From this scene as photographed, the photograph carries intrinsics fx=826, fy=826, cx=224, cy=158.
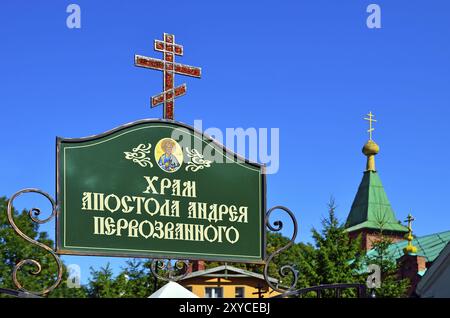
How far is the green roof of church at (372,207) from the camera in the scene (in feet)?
248

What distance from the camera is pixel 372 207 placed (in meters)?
75.9

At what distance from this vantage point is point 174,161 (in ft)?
38.7

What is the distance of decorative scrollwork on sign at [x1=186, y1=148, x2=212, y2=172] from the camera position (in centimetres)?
1189

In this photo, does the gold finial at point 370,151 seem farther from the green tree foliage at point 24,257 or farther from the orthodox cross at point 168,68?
the orthodox cross at point 168,68

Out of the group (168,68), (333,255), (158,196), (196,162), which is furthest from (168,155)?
(333,255)

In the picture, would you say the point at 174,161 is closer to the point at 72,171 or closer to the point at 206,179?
the point at 206,179

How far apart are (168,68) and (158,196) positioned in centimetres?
215

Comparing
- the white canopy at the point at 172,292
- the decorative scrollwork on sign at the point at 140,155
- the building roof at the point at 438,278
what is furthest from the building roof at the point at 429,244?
the decorative scrollwork on sign at the point at 140,155

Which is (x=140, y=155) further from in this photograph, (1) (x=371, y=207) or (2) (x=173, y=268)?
(1) (x=371, y=207)

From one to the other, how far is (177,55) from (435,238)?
5341 cm

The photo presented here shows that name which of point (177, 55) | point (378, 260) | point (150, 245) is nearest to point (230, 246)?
point (150, 245)

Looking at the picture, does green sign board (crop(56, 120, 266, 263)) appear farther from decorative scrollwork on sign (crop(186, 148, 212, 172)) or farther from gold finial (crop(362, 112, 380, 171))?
gold finial (crop(362, 112, 380, 171))

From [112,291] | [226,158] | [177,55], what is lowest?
[112,291]

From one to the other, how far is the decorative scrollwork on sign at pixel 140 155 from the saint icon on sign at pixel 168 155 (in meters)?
0.14
